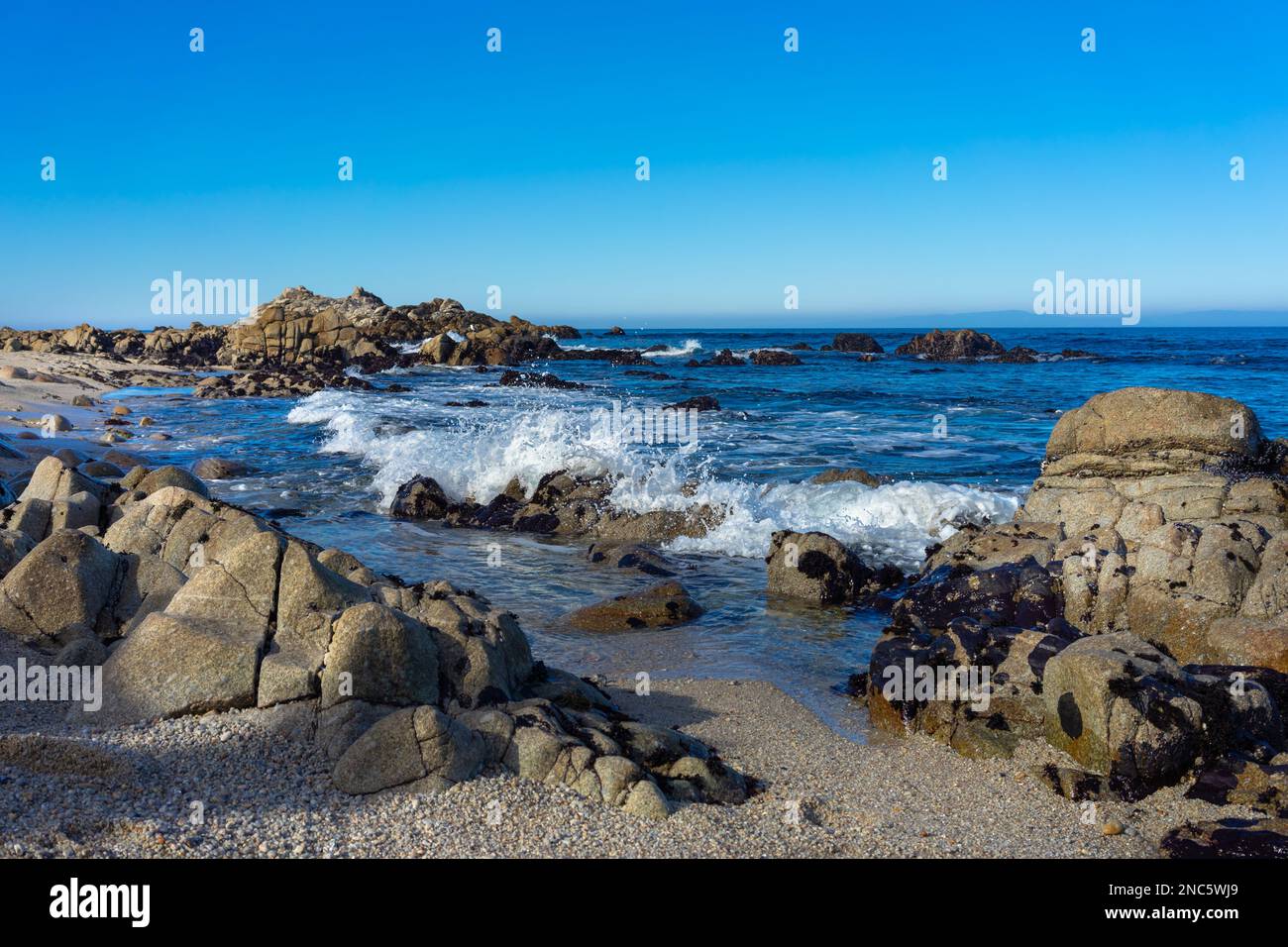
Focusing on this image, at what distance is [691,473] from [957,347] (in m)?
49.7

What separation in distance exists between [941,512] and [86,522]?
12071 mm

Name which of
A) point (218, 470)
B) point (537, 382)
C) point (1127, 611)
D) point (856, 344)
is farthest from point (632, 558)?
point (856, 344)

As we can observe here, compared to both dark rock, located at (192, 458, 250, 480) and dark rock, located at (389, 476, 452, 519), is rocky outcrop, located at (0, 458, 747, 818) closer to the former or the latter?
dark rock, located at (389, 476, 452, 519)

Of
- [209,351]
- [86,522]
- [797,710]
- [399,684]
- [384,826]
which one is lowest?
[797,710]

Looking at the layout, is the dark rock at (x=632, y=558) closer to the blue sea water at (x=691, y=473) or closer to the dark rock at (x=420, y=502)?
the blue sea water at (x=691, y=473)

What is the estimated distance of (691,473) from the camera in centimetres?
1811

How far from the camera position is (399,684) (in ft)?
18.7

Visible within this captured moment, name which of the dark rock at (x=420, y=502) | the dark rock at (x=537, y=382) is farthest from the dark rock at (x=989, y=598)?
the dark rock at (x=537, y=382)

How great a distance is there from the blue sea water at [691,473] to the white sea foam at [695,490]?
5 cm

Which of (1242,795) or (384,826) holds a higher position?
(384,826)

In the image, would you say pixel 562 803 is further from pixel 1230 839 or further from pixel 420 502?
pixel 420 502

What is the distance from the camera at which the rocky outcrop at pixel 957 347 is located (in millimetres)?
62219
